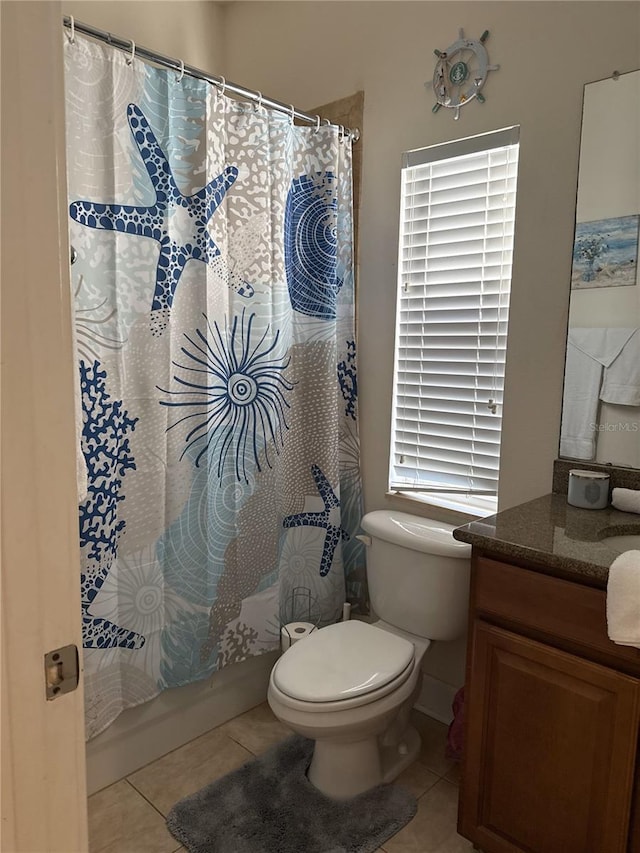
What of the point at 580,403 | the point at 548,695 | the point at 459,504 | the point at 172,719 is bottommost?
the point at 172,719

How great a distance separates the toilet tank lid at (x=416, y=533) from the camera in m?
1.86

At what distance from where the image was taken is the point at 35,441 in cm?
65

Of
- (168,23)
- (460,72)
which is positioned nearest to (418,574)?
(460,72)

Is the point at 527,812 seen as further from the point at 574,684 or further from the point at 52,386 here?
the point at 52,386

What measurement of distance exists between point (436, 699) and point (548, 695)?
95 cm

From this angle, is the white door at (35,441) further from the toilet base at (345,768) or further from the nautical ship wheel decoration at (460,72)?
the nautical ship wheel decoration at (460,72)

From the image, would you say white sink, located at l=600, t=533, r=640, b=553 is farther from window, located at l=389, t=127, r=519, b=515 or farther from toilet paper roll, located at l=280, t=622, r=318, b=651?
toilet paper roll, located at l=280, t=622, r=318, b=651

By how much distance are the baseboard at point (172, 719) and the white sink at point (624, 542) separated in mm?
1394

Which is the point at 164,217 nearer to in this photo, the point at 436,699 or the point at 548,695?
the point at 548,695

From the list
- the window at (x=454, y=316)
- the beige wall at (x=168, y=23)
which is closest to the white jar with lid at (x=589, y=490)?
the window at (x=454, y=316)

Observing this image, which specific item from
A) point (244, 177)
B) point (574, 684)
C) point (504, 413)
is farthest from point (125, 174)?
point (574, 684)

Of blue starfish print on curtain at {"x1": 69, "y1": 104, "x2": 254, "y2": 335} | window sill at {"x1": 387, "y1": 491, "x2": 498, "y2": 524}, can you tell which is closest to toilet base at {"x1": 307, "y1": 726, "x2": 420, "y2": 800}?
window sill at {"x1": 387, "y1": 491, "x2": 498, "y2": 524}

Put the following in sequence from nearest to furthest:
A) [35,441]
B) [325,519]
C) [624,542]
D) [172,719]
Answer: [35,441] < [624,542] < [172,719] < [325,519]

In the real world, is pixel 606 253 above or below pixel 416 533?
above
